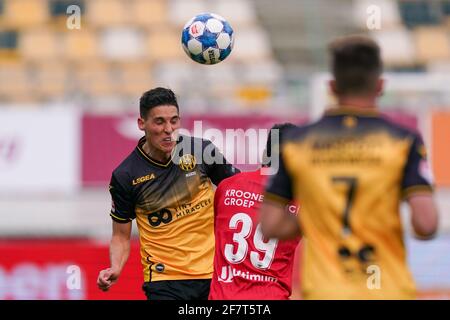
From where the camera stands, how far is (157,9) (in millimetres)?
21297

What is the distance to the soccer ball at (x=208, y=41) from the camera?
7266 mm

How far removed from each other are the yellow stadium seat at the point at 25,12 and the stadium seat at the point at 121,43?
55.5 inches

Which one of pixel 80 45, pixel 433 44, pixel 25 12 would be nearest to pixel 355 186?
pixel 433 44

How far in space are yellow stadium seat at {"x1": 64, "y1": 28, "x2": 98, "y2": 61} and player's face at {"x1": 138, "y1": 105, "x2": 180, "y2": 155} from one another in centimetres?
1316

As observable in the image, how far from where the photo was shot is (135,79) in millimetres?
18391

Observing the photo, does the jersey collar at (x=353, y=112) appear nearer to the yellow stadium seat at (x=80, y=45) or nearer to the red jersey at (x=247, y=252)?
the red jersey at (x=247, y=252)

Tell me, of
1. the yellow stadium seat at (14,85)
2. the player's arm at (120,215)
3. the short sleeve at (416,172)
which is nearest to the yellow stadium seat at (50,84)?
the yellow stadium seat at (14,85)

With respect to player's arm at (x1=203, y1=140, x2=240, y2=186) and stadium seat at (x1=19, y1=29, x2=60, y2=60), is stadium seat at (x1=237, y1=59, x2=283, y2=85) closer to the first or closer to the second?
stadium seat at (x1=19, y1=29, x2=60, y2=60)

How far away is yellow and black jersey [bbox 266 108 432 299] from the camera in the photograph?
3.82 m

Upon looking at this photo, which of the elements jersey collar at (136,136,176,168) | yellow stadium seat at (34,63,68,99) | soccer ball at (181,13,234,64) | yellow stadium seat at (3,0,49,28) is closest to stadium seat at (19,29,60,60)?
yellow stadium seat at (3,0,49,28)

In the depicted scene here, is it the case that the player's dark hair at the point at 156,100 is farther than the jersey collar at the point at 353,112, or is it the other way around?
the player's dark hair at the point at 156,100

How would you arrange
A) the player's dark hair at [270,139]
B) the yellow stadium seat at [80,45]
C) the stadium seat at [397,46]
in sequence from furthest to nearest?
the yellow stadium seat at [80,45]
the stadium seat at [397,46]
the player's dark hair at [270,139]

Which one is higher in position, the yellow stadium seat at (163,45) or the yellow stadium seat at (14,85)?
the yellow stadium seat at (163,45)

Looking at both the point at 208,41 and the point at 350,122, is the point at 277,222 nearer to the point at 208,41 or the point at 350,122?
the point at 350,122
